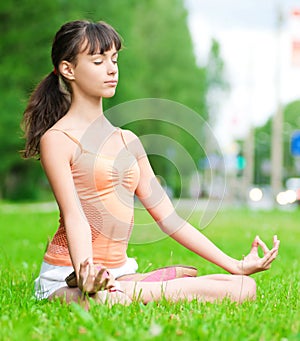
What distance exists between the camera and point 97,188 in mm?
4652

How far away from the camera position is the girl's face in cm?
465

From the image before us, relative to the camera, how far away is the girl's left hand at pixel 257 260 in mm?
4555

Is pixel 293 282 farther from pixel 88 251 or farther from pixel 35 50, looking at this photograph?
pixel 35 50

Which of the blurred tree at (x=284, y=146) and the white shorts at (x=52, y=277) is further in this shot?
the blurred tree at (x=284, y=146)

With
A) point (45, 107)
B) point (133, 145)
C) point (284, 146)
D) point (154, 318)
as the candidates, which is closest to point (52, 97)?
point (45, 107)

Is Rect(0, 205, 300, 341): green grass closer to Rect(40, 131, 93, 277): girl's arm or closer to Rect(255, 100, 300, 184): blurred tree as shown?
Rect(40, 131, 93, 277): girl's arm

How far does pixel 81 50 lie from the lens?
183 inches

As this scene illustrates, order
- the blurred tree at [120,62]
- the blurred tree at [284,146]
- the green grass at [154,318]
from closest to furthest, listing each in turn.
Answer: the green grass at [154,318] → the blurred tree at [120,62] → the blurred tree at [284,146]

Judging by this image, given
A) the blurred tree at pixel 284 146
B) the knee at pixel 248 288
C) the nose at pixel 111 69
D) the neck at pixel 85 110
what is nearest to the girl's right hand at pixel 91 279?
the knee at pixel 248 288

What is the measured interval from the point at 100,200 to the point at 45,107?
0.68m

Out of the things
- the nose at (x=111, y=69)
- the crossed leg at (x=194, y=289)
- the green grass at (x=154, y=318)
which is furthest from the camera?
the nose at (x=111, y=69)

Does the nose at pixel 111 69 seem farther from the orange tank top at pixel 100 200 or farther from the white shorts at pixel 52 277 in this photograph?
the white shorts at pixel 52 277

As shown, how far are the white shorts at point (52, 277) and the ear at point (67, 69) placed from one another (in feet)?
3.40

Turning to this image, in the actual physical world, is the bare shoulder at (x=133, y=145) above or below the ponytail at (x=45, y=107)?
below
